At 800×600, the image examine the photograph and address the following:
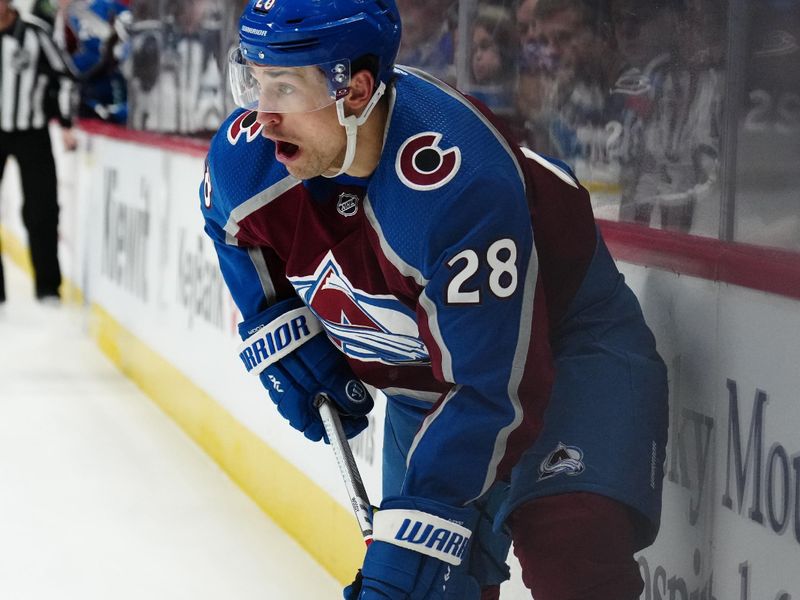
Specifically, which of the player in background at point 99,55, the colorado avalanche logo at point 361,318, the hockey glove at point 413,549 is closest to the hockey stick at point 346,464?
the colorado avalanche logo at point 361,318

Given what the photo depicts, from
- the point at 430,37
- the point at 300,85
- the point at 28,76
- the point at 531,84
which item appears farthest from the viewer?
the point at 28,76

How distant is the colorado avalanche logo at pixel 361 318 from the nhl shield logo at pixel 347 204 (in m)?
0.05

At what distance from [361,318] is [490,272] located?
0.33 metres

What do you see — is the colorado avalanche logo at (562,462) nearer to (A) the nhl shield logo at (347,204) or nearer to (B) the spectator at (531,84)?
(A) the nhl shield logo at (347,204)

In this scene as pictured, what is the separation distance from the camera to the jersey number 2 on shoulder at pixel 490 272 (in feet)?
4.14

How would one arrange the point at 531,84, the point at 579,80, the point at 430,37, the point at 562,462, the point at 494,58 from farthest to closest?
the point at 430,37 < the point at 494,58 < the point at 531,84 < the point at 579,80 < the point at 562,462

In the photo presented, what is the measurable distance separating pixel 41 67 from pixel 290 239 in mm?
4573

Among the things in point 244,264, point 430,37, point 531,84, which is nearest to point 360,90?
point 244,264

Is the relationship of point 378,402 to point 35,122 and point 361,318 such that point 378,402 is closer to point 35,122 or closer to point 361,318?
point 361,318

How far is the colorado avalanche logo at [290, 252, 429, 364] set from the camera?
4.93ft

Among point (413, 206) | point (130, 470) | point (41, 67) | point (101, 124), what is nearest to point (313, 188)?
point (413, 206)

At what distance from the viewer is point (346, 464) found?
5.52 ft

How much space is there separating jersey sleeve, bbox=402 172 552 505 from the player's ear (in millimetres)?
187

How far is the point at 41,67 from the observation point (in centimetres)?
579
